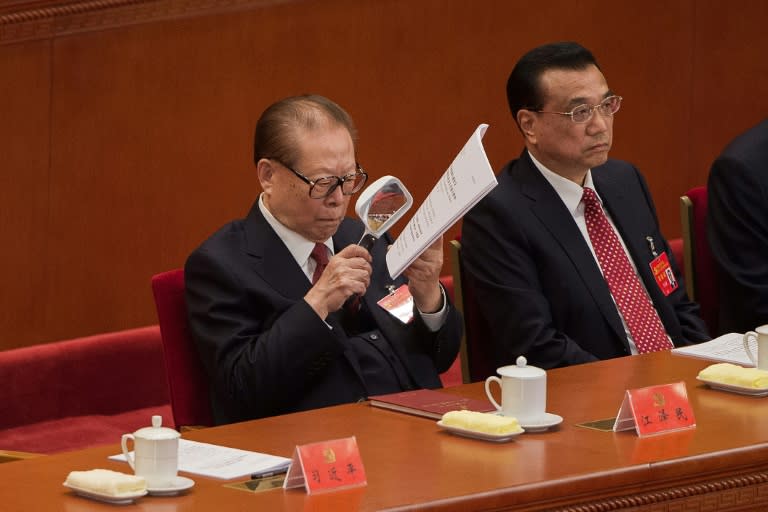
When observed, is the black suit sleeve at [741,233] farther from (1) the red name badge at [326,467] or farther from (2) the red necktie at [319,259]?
(1) the red name badge at [326,467]

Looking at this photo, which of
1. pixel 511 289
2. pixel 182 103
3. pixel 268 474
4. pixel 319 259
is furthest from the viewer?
pixel 182 103

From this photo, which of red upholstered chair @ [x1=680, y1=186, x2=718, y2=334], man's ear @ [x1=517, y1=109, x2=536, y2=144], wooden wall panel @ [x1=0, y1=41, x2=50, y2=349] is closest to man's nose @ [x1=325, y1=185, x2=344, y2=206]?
man's ear @ [x1=517, y1=109, x2=536, y2=144]

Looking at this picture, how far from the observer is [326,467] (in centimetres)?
257

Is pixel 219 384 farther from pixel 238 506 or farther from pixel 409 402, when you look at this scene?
pixel 238 506

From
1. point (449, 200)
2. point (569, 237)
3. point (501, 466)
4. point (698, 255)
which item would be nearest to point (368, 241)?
point (449, 200)

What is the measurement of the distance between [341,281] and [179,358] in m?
0.47

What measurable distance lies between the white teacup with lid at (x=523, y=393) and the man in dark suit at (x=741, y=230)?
1.55 m

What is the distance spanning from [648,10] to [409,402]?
3221mm

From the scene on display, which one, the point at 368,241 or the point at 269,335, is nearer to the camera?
the point at 269,335

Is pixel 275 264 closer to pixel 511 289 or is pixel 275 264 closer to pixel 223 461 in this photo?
pixel 511 289

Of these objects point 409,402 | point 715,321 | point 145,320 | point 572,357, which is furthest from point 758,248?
point 145,320

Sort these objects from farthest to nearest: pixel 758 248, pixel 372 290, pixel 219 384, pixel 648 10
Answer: pixel 648 10, pixel 758 248, pixel 372 290, pixel 219 384

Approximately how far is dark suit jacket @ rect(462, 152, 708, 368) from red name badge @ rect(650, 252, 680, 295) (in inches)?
1.2

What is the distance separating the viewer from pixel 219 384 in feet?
11.4
